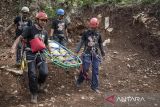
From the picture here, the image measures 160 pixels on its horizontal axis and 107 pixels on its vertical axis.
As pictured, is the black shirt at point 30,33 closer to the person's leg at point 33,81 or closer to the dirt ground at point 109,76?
the person's leg at point 33,81

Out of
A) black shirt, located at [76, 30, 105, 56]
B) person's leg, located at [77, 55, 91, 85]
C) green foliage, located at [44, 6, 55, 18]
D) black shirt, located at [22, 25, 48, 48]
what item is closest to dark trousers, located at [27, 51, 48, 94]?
black shirt, located at [22, 25, 48, 48]

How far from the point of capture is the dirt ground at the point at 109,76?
851 cm

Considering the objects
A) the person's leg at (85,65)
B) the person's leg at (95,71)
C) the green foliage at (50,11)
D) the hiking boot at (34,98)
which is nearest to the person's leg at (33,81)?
the hiking boot at (34,98)

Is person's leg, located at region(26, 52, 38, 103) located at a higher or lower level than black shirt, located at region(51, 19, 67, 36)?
lower

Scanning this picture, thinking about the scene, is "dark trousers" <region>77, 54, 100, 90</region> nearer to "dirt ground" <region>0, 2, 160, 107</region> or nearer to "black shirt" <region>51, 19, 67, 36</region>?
"dirt ground" <region>0, 2, 160, 107</region>

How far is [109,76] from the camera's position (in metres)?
10.8

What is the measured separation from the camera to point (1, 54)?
12.6 metres

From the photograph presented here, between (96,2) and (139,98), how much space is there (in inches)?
323

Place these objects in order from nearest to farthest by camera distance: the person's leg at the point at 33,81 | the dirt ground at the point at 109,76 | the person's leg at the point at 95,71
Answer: the person's leg at the point at 33,81
the dirt ground at the point at 109,76
the person's leg at the point at 95,71

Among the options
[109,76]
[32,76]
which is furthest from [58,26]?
[32,76]

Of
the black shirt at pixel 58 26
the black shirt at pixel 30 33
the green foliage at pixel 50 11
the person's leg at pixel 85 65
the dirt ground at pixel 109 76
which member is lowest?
the dirt ground at pixel 109 76

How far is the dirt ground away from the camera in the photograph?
8508mm

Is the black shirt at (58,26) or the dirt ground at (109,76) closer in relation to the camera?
the dirt ground at (109,76)

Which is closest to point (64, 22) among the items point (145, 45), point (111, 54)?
point (111, 54)
